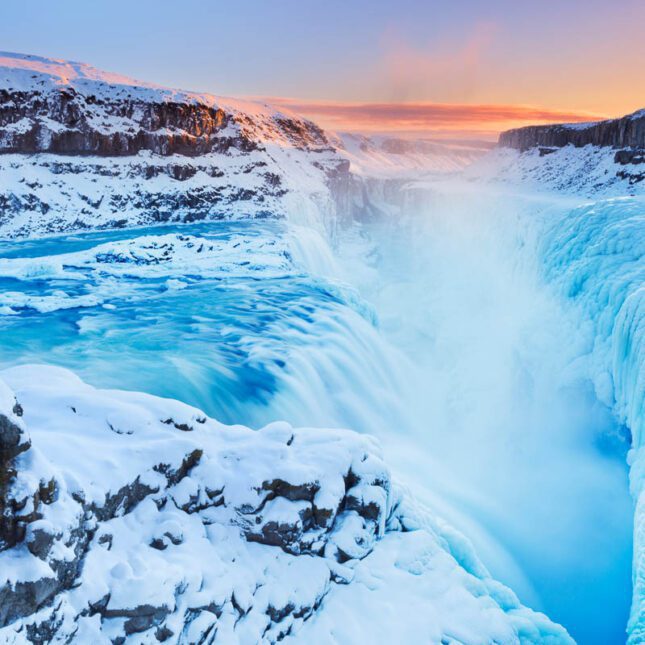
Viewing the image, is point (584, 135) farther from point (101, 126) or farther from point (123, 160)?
point (101, 126)

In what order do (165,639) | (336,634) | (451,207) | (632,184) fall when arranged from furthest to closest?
(451,207) → (632,184) → (336,634) → (165,639)

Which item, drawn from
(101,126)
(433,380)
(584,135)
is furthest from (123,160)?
(584,135)

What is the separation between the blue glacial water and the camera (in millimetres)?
9156

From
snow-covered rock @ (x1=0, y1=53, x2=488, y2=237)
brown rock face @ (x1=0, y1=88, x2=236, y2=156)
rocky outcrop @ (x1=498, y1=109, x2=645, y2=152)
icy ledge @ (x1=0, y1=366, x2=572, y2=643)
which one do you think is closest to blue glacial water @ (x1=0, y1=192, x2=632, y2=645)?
icy ledge @ (x1=0, y1=366, x2=572, y2=643)

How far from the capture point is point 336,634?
16.2 feet

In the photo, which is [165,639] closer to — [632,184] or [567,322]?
[567,322]

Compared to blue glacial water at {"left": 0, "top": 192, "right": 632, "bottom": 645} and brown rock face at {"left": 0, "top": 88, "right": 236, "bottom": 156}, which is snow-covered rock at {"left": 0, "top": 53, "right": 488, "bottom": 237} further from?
blue glacial water at {"left": 0, "top": 192, "right": 632, "bottom": 645}

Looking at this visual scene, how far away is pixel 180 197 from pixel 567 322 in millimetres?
34522

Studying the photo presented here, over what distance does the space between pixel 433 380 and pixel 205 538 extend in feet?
45.4

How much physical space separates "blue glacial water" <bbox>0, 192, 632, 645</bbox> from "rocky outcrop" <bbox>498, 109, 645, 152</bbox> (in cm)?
2510

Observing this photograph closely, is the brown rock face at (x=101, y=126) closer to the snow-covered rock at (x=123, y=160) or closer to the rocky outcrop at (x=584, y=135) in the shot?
the snow-covered rock at (x=123, y=160)

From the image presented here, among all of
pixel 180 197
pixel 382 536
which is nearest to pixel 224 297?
pixel 382 536

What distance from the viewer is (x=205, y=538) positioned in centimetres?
509

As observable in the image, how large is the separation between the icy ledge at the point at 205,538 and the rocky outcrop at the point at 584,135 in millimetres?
44932
